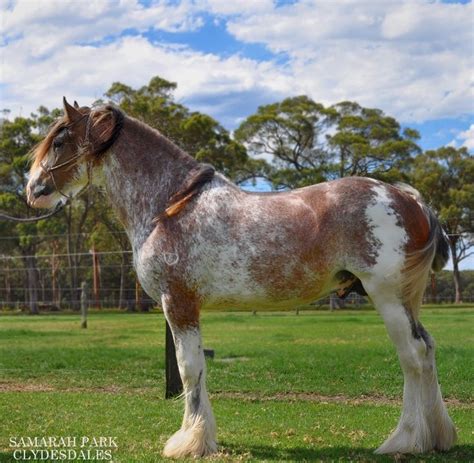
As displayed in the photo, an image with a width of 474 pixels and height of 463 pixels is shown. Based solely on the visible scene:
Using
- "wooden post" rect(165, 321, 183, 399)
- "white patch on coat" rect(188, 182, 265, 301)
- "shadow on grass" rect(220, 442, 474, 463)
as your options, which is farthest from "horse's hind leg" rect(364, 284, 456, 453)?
"wooden post" rect(165, 321, 183, 399)

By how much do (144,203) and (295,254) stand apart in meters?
1.46

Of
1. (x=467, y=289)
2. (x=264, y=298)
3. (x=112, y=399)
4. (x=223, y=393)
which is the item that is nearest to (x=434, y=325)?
(x=223, y=393)

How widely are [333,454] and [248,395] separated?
445 centimetres

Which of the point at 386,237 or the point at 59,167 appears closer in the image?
the point at 386,237

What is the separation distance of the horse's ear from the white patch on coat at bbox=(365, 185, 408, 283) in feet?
8.92

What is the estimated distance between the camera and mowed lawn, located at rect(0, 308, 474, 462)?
235 inches

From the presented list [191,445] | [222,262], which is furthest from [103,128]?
[191,445]

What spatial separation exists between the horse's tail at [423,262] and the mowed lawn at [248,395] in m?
1.28

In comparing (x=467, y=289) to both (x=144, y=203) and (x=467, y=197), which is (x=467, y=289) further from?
(x=144, y=203)

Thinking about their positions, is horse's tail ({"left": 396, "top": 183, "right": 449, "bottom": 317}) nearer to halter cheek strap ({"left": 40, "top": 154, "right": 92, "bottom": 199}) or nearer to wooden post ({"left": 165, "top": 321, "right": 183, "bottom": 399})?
halter cheek strap ({"left": 40, "top": 154, "right": 92, "bottom": 199})

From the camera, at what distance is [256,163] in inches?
1588

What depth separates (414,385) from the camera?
206 inches

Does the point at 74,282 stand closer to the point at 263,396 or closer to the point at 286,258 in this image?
the point at 263,396

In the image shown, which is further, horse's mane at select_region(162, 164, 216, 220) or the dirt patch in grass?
the dirt patch in grass
